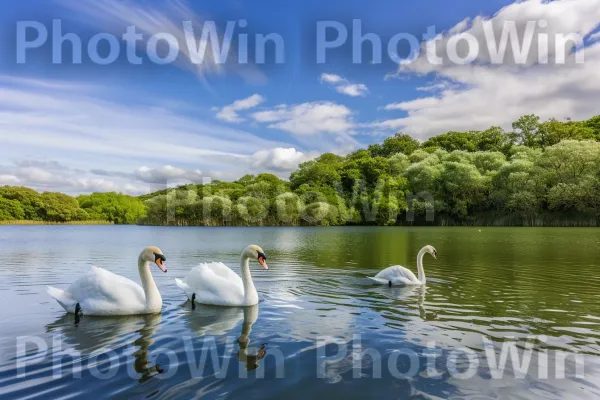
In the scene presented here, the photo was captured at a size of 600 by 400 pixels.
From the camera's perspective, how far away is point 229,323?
25.8 feet

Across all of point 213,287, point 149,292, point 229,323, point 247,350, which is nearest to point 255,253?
point 213,287

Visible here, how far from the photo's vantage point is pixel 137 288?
8531 millimetres

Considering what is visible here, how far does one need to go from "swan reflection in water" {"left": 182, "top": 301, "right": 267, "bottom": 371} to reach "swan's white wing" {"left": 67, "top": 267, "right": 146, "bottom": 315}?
3.57ft

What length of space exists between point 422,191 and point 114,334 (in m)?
76.5

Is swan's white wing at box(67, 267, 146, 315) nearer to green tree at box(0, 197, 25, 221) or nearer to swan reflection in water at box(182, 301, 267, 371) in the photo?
swan reflection in water at box(182, 301, 267, 371)

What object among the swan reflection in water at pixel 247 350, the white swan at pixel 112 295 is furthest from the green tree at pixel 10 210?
the swan reflection in water at pixel 247 350

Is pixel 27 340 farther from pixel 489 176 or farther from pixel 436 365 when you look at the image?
pixel 489 176

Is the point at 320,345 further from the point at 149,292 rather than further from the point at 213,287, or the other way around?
the point at 149,292

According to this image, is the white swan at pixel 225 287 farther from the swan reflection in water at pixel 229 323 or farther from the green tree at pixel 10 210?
the green tree at pixel 10 210

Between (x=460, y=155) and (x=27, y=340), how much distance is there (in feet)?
268

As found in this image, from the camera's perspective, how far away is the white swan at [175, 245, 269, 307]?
9.15 metres

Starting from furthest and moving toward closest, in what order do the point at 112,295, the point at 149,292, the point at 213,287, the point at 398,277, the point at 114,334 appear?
the point at 398,277, the point at 213,287, the point at 149,292, the point at 112,295, the point at 114,334

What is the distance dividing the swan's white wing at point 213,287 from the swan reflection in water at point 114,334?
126cm

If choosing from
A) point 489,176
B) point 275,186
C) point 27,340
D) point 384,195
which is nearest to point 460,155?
point 489,176
